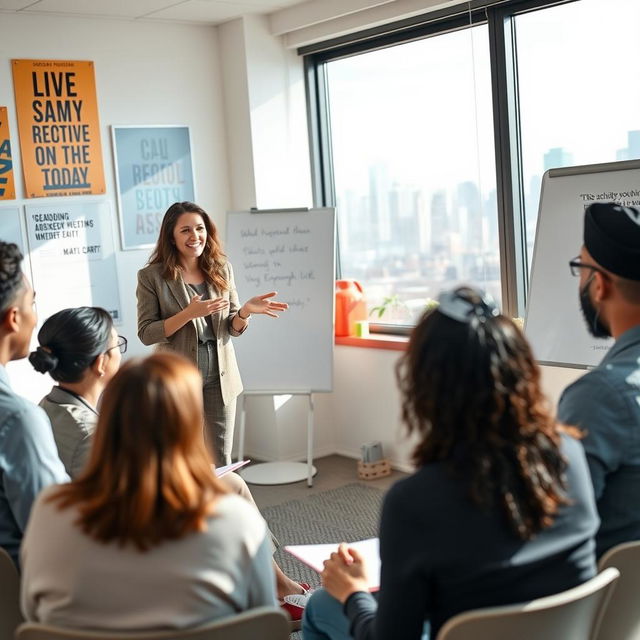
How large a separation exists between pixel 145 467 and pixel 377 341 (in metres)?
3.84

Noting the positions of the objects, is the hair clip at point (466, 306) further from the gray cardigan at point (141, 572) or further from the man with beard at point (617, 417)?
the gray cardigan at point (141, 572)

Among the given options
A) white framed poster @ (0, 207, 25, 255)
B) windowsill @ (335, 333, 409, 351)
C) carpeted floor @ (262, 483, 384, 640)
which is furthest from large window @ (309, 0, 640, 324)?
white framed poster @ (0, 207, 25, 255)

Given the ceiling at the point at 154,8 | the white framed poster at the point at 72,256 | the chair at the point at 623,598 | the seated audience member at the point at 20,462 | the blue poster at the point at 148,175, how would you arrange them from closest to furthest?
the chair at the point at 623,598, the seated audience member at the point at 20,462, the ceiling at the point at 154,8, the white framed poster at the point at 72,256, the blue poster at the point at 148,175

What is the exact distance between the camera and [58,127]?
16.3 feet

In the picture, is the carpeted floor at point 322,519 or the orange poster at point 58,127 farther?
the orange poster at point 58,127

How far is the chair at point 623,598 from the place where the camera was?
163cm

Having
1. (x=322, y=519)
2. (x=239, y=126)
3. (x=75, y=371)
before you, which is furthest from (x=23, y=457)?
(x=239, y=126)

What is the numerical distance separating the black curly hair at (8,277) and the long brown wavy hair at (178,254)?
6.57ft

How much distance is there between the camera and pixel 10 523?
1.96 meters

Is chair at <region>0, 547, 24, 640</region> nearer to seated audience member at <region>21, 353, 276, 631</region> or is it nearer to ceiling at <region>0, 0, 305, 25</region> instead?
seated audience member at <region>21, 353, 276, 631</region>

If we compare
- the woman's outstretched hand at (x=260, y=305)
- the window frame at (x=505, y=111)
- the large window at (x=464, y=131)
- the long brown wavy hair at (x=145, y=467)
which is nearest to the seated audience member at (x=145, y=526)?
the long brown wavy hair at (x=145, y=467)

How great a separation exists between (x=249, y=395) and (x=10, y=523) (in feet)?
11.2

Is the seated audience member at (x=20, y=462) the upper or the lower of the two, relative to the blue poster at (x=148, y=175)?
lower

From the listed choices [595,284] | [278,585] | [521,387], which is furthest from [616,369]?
[278,585]
